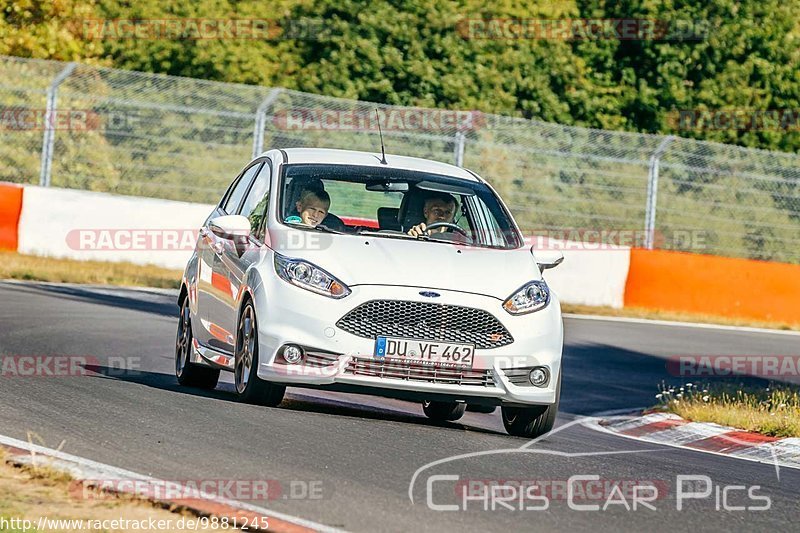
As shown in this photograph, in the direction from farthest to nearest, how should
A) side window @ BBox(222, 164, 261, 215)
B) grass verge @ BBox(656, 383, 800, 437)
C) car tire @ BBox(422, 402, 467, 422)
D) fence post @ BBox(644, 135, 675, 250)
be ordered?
fence post @ BBox(644, 135, 675, 250), grass verge @ BBox(656, 383, 800, 437), side window @ BBox(222, 164, 261, 215), car tire @ BBox(422, 402, 467, 422)

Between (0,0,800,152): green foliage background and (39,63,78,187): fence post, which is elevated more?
(0,0,800,152): green foliage background

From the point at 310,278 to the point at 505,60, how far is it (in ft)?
88.2

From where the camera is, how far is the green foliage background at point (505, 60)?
35156mm

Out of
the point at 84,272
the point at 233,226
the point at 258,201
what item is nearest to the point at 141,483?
the point at 233,226

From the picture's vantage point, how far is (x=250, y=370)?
9.97 m

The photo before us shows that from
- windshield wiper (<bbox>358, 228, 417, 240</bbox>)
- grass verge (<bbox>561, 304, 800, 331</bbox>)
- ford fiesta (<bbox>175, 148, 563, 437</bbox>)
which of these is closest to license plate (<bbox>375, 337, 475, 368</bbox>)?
ford fiesta (<bbox>175, 148, 563, 437</bbox>)

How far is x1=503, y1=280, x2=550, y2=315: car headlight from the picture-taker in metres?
9.88

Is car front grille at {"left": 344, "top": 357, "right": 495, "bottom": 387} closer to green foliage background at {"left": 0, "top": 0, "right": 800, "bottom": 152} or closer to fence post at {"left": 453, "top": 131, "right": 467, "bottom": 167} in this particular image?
fence post at {"left": 453, "top": 131, "right": 467, "bottom": 167}

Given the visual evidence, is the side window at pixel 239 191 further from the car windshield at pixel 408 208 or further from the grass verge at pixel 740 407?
the grass verge at pixel 740 407

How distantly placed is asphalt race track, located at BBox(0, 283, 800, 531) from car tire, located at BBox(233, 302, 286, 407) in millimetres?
93

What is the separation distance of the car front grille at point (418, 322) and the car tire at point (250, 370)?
63 cm

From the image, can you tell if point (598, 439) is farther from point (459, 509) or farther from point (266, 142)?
point (266, 142)

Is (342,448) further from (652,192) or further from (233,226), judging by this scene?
(652,192)

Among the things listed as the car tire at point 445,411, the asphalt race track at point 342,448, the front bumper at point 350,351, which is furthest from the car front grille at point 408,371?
the car tire at point 445,411
